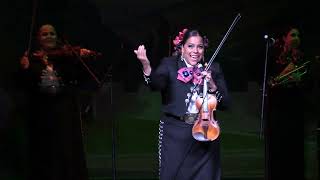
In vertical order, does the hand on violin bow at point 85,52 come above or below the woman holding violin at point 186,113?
above

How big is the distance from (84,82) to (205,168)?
6.00 ft

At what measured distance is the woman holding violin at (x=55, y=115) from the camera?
634cm

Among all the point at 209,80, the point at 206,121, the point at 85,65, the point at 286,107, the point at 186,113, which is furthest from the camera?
the point at 286,107

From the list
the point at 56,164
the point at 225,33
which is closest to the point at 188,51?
the point at 225,33

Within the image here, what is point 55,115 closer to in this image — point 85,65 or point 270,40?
point 85,65

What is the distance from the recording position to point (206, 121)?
5008mm

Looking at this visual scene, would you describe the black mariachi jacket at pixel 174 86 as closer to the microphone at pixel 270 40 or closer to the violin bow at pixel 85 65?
the violin bow at pixel 85 65

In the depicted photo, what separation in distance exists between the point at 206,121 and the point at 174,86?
0.47 metres

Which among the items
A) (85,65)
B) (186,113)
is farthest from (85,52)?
(186,113)

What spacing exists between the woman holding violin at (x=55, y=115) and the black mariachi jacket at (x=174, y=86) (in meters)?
1.33

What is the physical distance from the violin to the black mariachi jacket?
210 millimetres

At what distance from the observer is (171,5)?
6730mm

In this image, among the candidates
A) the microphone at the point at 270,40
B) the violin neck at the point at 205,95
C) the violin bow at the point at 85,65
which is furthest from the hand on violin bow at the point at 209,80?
the microphone at the point at 270,40

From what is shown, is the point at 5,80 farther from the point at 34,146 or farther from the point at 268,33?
the point at 268,33
